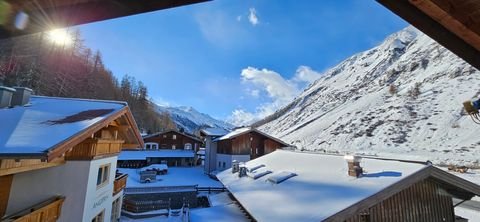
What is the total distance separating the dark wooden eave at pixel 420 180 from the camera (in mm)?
6582

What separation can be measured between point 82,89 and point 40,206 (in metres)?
48.0

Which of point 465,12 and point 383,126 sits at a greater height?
point 383,126

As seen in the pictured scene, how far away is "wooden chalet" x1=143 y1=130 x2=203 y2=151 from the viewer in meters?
38.8

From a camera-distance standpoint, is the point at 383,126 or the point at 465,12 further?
the point at 383,126

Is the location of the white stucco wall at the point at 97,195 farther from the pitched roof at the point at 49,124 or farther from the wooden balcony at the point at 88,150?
the pitched roof at the point at 49,124

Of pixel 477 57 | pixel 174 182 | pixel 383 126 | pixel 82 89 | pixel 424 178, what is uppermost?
pixel 82 89

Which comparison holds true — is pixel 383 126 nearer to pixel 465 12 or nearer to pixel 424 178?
pixel 424 178

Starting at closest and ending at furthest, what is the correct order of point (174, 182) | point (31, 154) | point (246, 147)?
point (31, 154)
point (174, 182)
point (246, 147)

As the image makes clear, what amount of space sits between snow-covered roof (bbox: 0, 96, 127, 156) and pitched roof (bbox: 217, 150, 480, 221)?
548cm

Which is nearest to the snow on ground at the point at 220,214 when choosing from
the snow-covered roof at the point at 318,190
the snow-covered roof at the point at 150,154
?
the snow-covered roof at the point at 318,190

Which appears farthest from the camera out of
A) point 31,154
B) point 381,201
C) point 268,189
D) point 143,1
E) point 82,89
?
point 82,89

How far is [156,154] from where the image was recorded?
115 ft

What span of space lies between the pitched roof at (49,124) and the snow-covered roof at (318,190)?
528 centimetres

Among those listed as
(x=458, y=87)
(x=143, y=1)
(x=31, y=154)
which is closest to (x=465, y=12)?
(x=143, y=1)
